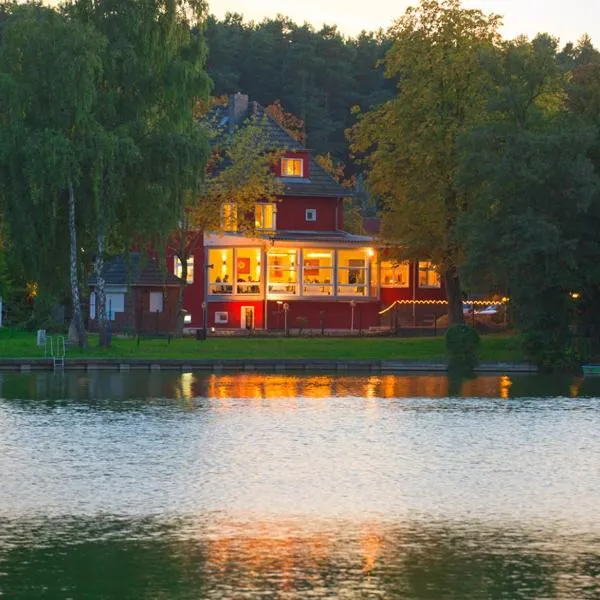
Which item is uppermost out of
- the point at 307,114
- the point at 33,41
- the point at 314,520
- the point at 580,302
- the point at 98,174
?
the point at 307,114

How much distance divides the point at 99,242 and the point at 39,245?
2578mm

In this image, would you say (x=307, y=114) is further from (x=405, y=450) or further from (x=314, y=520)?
(x=314, y=520)

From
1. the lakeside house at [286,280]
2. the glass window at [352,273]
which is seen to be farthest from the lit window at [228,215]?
the glass window at [352,273]

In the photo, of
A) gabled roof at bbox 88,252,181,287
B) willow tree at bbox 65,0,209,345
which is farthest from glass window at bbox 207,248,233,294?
willow tree at bbox 65,0,209,345

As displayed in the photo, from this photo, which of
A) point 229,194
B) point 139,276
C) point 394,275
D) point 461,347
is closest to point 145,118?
point 229,194

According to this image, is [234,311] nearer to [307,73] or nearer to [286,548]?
[286,548]

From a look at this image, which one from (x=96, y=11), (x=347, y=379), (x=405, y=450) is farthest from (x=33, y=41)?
(x=405, y=450)

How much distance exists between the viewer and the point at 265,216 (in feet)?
293

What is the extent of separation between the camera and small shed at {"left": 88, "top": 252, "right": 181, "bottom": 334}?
83.8 meters

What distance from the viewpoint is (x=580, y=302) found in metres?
66.8

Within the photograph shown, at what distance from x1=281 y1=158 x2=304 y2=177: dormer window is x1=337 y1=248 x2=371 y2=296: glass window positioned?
6335mm

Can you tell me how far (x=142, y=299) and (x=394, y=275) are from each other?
635 inches

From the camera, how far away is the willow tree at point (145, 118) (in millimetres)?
61969

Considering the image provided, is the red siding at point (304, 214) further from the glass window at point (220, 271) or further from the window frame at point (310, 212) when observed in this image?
the glass window at point (220, 271)
